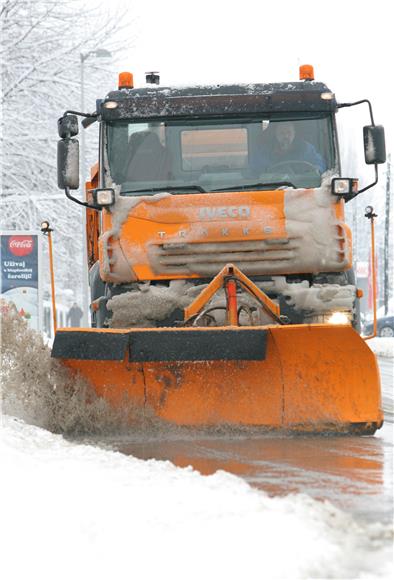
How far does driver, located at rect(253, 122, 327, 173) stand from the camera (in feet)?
28.1

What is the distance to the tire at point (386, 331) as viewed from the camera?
38106 millimetres

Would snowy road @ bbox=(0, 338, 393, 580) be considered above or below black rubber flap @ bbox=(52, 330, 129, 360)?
below

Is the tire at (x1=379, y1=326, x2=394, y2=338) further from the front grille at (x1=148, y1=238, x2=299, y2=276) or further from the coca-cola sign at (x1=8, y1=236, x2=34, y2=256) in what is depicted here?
the front grille at (x1=148, y1=238, x2=299, y2=276)

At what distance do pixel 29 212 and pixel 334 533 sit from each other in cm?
2076

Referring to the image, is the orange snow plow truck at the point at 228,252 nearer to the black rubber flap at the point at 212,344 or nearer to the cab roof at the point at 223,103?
the cab roof at the point at 223,103

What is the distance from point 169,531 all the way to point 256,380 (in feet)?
11.2

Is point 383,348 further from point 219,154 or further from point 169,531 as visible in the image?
point 169,531

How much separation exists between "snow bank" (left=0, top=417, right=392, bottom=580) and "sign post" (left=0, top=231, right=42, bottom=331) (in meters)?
13.1

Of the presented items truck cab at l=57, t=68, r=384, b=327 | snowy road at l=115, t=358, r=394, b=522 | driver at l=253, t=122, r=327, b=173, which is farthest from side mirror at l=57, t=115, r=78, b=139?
snowy road at l=115, t=358, r=394, b=522

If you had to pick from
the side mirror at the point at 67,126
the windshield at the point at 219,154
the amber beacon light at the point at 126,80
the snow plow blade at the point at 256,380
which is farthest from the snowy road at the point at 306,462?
the amber beacon light at the point at 126,80

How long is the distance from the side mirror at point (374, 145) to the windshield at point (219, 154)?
0.30 m

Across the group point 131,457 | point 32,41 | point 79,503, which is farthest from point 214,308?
point 32,41

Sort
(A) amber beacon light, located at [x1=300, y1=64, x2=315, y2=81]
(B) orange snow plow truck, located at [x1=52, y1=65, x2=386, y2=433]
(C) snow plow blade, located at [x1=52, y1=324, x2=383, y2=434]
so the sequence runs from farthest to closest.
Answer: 1. (A) amber beacon light, located at [x1=300, y1=64, x2=315, y2=81]
2. (B) orange snow plow truck, located at [x1=52, y1=65, x2=386, y2=433]
3. (C) snow plow blade, located at [x1=52, y1=324, x2=383, y2=434]

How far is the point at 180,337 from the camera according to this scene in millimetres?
7051
